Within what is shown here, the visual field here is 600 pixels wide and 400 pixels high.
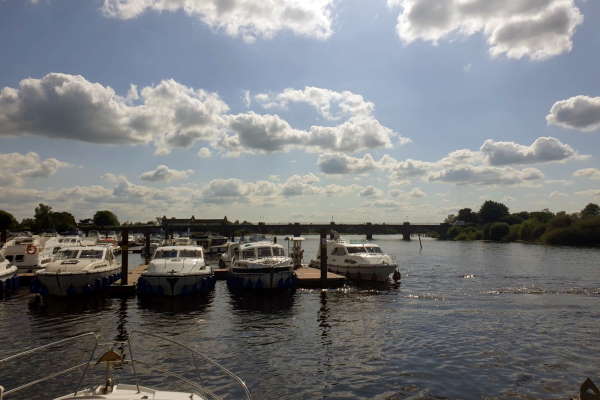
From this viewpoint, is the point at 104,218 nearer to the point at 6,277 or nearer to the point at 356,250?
the point at 6,277

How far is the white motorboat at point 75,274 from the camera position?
27.3 meters

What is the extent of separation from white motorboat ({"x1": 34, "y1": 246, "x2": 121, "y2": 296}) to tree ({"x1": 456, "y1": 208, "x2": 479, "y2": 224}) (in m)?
174

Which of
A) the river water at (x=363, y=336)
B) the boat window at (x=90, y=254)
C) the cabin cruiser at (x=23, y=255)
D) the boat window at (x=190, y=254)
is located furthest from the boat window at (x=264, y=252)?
the cabin cruiser at (x=23, y=255)

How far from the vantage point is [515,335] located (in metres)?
19.5

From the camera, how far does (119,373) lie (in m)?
14.1

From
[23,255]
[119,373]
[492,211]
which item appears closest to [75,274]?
[23,255]

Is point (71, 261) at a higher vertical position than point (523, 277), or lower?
higher

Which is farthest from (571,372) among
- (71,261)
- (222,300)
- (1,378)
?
(71,261)

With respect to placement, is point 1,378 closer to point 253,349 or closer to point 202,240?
point 253,349

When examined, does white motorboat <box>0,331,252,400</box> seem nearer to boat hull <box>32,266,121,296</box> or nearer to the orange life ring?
boat hull <box>32,266,121,296</box>

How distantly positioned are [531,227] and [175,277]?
117304 mm

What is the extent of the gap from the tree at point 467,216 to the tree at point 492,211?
11323 millimetres

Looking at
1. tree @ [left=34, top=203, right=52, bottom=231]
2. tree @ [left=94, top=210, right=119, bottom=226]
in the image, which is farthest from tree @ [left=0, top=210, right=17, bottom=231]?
tree @ [left=94, top=210, right=119, bottom=226]

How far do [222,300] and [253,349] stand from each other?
11879 mm
